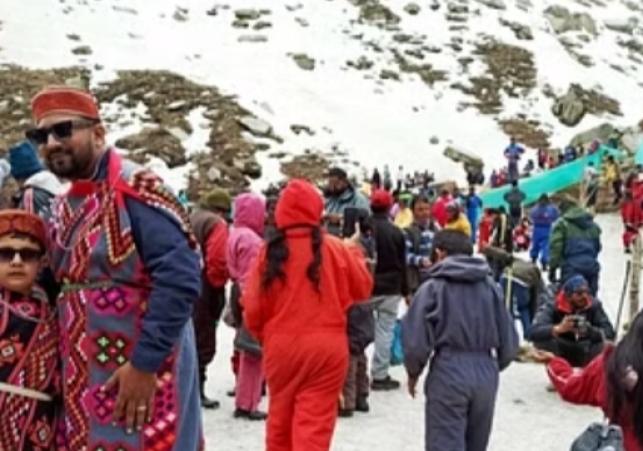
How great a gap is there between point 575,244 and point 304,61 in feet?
102

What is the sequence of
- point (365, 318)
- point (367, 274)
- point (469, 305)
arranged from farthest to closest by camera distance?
point (365, 318) → point (367, 274) → point (469, 305)

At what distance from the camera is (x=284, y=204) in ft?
19.9

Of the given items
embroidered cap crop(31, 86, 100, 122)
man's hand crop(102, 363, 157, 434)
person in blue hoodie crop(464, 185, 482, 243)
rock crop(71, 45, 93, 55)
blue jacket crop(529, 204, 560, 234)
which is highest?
embroidered cap crop(31, 86, 100, 122)

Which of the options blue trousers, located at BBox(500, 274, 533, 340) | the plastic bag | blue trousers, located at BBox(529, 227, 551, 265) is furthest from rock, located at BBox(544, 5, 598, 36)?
the plastic bag

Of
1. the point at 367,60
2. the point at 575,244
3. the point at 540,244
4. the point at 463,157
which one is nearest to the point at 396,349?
the point at 575,244

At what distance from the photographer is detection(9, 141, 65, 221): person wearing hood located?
462 centimetres

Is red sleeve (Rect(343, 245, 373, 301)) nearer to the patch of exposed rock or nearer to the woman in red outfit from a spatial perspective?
the woman in red outfit

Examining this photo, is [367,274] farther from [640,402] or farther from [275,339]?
[640,402]

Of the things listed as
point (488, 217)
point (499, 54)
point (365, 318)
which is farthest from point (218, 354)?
point (499, 54)

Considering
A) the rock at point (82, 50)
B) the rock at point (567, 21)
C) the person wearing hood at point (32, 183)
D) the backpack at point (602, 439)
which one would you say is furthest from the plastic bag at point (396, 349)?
the rock at point (567, 21)

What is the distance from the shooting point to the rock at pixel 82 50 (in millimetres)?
38097

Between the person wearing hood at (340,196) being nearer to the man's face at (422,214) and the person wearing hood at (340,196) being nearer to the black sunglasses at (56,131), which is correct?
the man's face at (422,214)

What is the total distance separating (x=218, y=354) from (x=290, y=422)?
4591 millimetres

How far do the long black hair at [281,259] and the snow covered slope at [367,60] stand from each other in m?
25.4
